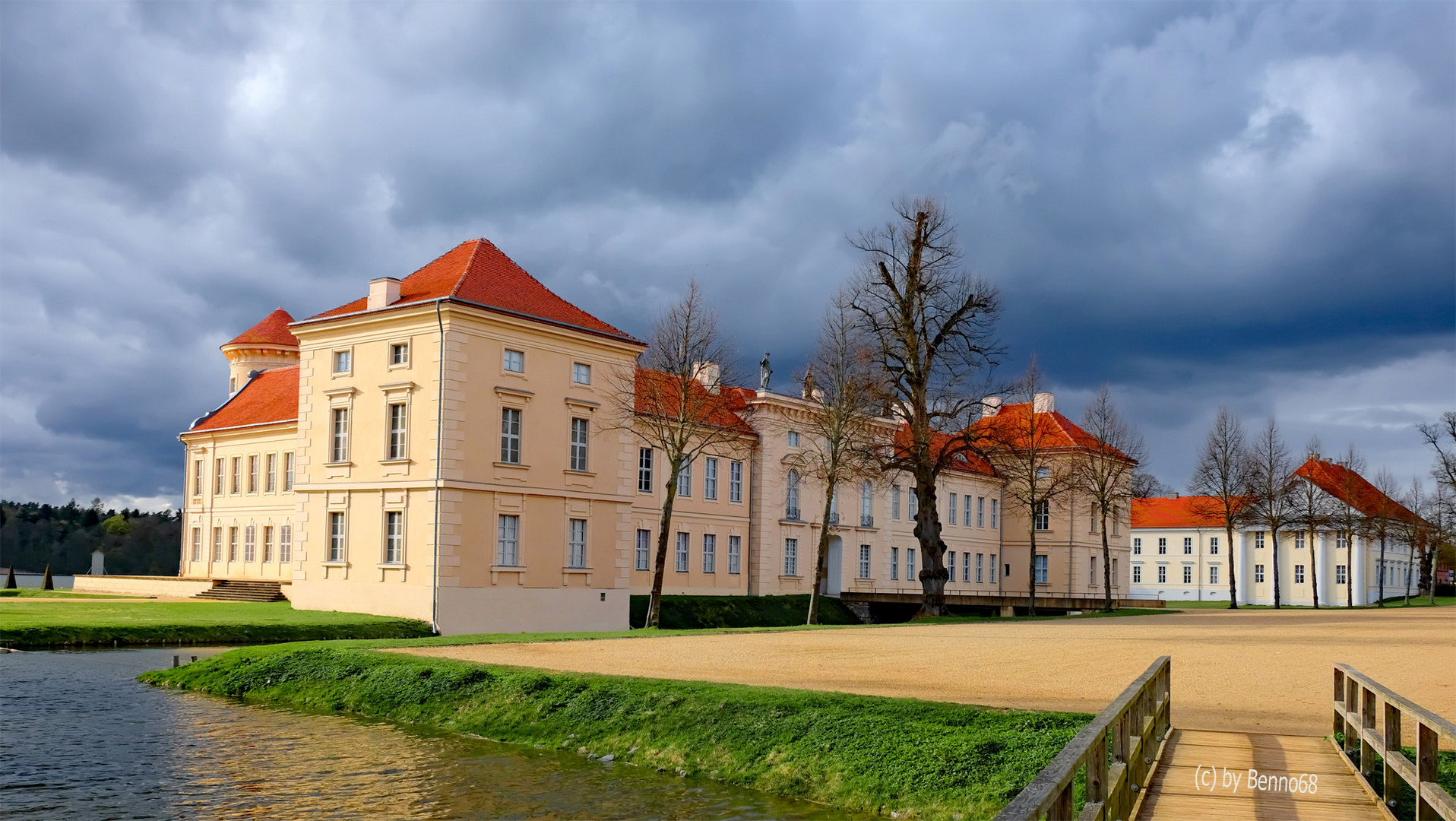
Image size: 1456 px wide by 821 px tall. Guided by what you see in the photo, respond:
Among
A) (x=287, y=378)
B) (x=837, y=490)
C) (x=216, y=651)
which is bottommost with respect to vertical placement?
(x=216, y=651)

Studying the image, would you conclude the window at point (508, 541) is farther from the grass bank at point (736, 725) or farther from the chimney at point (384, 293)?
the grass bank at point (736, 725)

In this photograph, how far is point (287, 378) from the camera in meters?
60.2

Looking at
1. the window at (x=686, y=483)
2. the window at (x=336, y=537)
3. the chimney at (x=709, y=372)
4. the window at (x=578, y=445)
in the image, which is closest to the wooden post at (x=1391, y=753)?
the chimney at (x=709, y=372)

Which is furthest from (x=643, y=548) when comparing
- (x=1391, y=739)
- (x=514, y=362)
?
(x=1391, y=739)

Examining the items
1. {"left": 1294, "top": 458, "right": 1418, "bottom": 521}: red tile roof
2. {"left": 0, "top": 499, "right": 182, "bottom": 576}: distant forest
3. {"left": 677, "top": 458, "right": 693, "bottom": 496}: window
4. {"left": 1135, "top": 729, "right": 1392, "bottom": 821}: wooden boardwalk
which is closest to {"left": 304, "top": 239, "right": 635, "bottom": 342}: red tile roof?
{"left": 677, "top": 458, "right": 693, "bottom": 496}: window

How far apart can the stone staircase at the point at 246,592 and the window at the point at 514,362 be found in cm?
1425

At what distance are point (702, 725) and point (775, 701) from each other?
3.11ft

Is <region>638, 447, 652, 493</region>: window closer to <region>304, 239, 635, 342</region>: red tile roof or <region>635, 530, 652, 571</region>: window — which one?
<region>635, 530, 652, 571</region>: window

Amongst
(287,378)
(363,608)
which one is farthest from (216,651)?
(287,378)

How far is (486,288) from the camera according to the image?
38312 mm

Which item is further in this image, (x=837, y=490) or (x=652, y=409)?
(x=837, y=490)

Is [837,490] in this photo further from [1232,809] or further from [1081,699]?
[1232,809]

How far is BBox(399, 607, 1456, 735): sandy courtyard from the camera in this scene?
1599cm

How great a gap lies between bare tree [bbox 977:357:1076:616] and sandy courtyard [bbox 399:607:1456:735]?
39.8 ft
